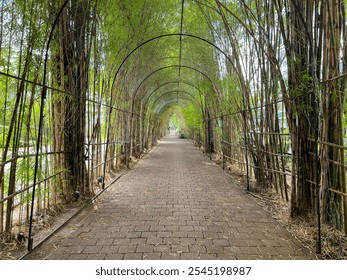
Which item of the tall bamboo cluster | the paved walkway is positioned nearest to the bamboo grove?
the tall bamboo cluster

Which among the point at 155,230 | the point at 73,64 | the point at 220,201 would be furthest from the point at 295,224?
the point at 73,64

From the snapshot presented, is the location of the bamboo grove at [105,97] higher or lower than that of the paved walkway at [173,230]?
higher

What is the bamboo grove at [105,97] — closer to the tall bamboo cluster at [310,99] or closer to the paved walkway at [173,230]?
the tall bamboo cluster at [310,99]

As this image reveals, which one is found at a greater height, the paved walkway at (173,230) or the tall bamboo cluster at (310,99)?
the tall bamboo cluster at (310,99)

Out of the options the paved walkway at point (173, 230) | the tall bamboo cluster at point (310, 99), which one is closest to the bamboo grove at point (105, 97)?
the tall bamboo cluster at point (310, 99)

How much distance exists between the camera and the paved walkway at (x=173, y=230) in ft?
6.82

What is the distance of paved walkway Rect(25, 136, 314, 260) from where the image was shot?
208cm

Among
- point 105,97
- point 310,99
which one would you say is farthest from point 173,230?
point 105,97

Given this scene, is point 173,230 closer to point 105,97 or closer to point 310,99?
point 310,99

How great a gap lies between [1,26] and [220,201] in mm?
3214

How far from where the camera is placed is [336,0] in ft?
6.88

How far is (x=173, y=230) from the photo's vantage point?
100 inches

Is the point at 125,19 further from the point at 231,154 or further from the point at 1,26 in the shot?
the point at 231,154

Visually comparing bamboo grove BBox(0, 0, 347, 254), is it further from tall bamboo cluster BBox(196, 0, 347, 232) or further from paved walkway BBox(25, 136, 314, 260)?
paved walkway BBox(25, 136, 314, 260)
